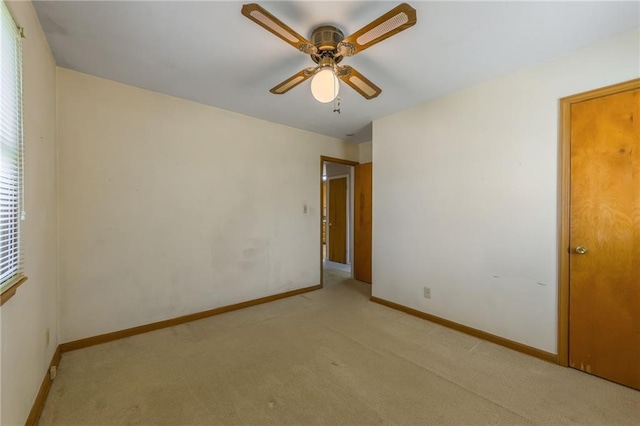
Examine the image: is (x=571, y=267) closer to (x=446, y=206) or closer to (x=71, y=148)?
(x=446, y=206)

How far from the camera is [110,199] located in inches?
102

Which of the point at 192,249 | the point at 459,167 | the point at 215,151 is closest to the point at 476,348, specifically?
the point at 459,167

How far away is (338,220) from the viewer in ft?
20.1

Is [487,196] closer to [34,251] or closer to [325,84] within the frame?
[325,84]

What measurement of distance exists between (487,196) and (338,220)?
12.2ft

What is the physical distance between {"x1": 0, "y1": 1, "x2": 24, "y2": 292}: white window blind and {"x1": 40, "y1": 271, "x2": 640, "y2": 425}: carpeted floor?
103 cm

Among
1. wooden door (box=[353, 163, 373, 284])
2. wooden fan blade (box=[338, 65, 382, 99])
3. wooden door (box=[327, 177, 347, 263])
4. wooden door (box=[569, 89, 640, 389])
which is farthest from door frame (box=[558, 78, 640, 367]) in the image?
wooden door (box=[327, 177, 347, 263])

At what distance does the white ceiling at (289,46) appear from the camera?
166cm

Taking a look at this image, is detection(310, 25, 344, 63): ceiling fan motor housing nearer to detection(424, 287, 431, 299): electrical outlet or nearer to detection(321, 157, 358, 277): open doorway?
detection(424, 287, 431, 299): electrical outlet

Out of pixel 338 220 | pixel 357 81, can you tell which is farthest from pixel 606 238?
pixel 338 220

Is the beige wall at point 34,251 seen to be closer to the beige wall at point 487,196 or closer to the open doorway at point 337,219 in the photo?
the beige wall at point 487,196

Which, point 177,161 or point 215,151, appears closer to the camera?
point 177,161

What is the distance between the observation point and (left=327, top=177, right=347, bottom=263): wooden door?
5.98 m

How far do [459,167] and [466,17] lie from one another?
1455mm
